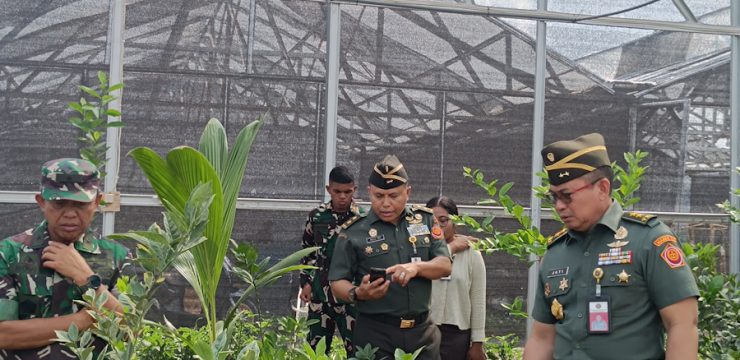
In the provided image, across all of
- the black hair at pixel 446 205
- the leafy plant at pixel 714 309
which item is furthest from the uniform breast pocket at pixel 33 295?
the black hair at pixel 446 205

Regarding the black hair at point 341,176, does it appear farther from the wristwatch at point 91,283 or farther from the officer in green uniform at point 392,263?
the wristwatch at point 91,283

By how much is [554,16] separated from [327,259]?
232 centimetres

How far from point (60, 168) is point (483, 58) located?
3855mm

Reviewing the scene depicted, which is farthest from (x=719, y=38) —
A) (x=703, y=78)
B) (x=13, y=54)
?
(x=13, y=54)

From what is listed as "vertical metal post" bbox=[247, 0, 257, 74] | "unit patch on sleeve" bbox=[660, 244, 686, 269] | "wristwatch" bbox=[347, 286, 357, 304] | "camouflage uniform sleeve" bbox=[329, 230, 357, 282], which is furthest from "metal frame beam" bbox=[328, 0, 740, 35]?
"unit patch on sleeve" bbox=[660, 244, 686, 269]

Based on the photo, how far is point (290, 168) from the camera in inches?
239

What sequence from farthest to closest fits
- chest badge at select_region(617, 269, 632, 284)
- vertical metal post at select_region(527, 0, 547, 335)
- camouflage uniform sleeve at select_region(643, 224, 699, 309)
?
vertical metal post at select_region(527, 0, 547, 335), chest badge at select_region(617, 269, 632, 284), camouflage uniform sleeve at select_region(643, 224, 699, 309)

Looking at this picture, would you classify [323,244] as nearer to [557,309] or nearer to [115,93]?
[115,93]

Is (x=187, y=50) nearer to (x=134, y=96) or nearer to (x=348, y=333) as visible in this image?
(x=134, y=96)

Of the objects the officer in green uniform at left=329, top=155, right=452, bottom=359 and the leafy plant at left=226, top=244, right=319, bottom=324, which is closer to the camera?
the leafy plant at left=226, top=244, right=319, bottom=324

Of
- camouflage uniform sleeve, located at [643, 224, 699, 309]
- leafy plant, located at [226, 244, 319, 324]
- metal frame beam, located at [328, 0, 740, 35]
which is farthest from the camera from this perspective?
metal frame beam, located at [328, 0, 740, 35]

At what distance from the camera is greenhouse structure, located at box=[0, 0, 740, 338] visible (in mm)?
5719

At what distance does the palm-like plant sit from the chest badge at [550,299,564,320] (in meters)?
1.22

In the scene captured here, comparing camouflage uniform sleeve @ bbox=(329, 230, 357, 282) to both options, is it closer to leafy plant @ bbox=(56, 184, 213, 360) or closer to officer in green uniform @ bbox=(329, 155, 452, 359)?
officer in green uniform @ bbox=(329, 155, 452, 359)
